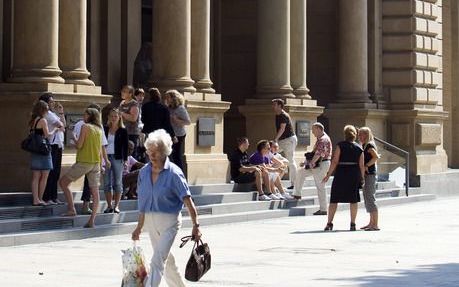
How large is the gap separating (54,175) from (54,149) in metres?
0.42

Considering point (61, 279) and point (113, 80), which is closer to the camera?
point (61, 279)

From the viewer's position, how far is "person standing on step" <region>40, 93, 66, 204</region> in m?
19.0

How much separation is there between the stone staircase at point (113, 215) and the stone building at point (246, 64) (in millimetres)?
885

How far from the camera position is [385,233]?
20.4m

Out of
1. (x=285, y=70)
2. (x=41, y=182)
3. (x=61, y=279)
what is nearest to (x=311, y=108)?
(x=285, y=70)

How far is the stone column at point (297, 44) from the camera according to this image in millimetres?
28969

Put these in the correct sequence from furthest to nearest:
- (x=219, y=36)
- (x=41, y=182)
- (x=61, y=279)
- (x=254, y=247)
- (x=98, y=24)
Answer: (x=219, y=36) → (x=98, y=24) → (x=41, y=182) → (x=254, y=247) → (x=61, y=279)

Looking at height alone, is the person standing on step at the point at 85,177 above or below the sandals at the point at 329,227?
above

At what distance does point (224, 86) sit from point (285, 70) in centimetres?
434

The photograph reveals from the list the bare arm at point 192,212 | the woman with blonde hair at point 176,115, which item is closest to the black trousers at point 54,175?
the woman with blonde hair at point 176,115

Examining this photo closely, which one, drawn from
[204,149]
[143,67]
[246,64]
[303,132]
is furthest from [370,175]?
[246,64]

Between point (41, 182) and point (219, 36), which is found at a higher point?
point (219, 36)

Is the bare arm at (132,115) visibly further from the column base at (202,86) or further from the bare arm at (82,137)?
the column base at (202,86)

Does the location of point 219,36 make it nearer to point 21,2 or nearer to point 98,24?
point 98,24
